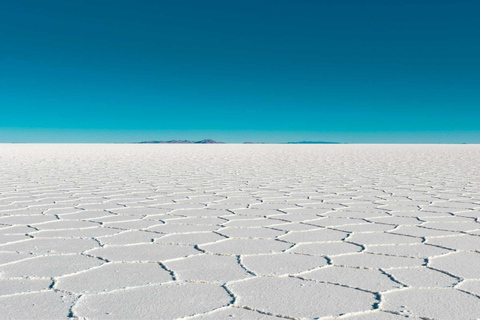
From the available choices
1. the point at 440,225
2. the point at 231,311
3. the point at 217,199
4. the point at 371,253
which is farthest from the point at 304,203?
the point at 231,311

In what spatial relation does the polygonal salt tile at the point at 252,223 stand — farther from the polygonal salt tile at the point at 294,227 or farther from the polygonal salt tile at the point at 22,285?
the polygonal salt tile at the point at 22,285

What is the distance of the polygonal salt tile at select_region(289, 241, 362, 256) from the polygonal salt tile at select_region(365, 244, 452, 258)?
0.07 metres

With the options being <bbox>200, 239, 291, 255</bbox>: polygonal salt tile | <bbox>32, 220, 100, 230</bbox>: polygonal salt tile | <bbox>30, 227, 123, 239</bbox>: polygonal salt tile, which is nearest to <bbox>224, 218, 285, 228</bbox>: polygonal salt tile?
<bbox>200, 239, 291, 255</bbox>: polygonal salt tile

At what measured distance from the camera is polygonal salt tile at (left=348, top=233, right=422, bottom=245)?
6.87ft

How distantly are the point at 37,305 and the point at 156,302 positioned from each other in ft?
1.06

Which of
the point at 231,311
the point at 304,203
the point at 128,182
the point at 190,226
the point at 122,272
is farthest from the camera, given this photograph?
the point at 128,182

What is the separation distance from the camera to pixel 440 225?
8.20ft

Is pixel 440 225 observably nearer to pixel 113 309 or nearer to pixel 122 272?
pixel 122 272

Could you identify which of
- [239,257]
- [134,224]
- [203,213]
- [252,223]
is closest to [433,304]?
[239,257]

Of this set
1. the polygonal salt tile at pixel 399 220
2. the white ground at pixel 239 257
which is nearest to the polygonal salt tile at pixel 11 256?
the white ground at pixel 239 257

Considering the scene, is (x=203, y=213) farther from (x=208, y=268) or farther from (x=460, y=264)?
(x=460, y=264)

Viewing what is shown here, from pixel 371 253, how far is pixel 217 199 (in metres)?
1.79

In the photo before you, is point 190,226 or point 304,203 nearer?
point 190,226

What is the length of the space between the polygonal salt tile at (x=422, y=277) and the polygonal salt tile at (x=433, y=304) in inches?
2.3
